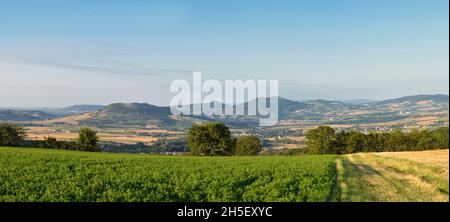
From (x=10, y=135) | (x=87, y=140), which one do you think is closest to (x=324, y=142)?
(x=87, y=140)

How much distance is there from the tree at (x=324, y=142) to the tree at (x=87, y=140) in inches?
2337

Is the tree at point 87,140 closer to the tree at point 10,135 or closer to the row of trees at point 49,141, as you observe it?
the row of trees at point 49,141

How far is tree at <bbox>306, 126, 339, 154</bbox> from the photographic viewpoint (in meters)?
108

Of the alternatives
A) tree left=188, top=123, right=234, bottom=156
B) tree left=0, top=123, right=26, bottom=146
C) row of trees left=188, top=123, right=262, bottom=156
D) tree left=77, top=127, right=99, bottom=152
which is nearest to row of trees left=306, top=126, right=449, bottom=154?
row of trees left=188, top=123, right=262, bottom=156

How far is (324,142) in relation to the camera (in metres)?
108

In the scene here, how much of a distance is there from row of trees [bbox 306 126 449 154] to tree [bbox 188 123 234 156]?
25.5 meters

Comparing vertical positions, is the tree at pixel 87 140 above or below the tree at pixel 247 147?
above

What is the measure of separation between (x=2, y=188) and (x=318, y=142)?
315 ft

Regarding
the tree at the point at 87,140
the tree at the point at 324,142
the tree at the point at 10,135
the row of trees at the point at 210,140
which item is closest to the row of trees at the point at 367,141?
the tree at the point at 324,142

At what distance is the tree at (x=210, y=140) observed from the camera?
100875 millimetres

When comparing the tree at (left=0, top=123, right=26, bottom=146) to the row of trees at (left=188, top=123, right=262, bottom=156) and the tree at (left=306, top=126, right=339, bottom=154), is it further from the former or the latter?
the tree at (left=306, top=126, right=339, bottom=154)
